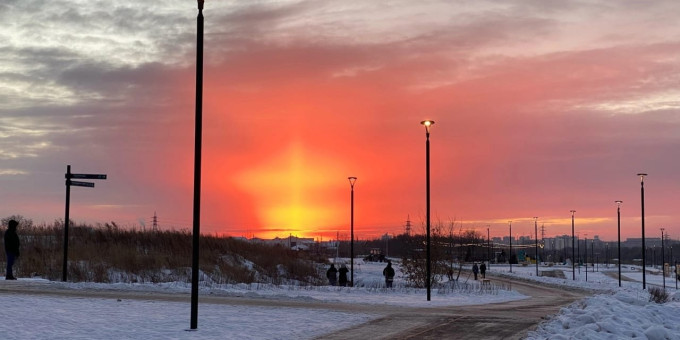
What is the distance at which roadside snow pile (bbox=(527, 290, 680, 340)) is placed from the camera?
599 inches

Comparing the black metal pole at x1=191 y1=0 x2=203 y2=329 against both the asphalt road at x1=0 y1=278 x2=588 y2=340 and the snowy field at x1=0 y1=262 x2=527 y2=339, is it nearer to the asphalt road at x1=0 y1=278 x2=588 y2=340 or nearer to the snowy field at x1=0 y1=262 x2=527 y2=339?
the snowy field at x1=0 y1=262 x2=527 y2=339

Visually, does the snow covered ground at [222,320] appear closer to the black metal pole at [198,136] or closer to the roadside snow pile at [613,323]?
the roadside snow pile at [613,323]

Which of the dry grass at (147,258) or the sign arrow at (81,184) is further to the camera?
the dry grass at (147,258)

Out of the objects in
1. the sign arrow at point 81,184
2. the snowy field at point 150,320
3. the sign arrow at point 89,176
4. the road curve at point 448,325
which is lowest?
the road curve at point 448,325

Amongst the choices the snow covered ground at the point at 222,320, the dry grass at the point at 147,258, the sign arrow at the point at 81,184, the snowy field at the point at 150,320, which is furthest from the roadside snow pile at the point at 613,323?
the dry grass at the point at 147,258

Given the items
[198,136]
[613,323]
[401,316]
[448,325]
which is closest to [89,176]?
[198,136]

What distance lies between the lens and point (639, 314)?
725 inches

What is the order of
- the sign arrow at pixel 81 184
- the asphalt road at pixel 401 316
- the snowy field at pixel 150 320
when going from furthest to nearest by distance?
1. the sign arrow at pixel 81 184
2. the asphalt road at pixel 401 316
3. the snowy field at pixel 150 320

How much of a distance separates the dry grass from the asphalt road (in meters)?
10.00

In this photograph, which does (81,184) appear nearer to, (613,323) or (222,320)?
(222,320)

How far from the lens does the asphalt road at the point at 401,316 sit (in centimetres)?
1602

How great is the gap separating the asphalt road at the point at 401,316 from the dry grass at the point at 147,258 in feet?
32.8

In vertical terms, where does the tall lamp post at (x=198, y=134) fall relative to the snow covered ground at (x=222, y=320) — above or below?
above

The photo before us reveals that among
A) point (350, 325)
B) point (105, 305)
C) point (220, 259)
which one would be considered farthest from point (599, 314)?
point (220, 259)
